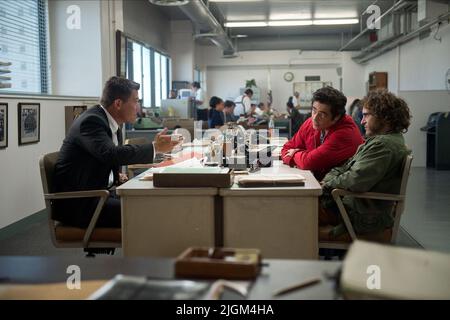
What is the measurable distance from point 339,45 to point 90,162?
11.6m

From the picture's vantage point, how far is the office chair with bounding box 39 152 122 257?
2.25m

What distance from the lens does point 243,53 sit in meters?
15.7

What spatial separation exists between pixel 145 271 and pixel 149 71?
9.02m

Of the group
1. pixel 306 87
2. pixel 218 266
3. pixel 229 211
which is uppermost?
pixel 306 87

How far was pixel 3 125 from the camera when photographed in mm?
3754

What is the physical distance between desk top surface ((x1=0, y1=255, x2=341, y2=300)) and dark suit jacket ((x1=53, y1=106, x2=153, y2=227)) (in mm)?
1355

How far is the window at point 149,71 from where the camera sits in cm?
823

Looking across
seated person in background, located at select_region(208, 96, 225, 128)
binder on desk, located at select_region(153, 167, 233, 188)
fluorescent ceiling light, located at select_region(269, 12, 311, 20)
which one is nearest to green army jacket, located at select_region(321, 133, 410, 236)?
binder on desk, located at select_region(153, 167, 233, 188)

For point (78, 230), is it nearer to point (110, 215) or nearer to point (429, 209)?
point (110, 215)

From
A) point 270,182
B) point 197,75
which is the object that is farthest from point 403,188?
point 197,75

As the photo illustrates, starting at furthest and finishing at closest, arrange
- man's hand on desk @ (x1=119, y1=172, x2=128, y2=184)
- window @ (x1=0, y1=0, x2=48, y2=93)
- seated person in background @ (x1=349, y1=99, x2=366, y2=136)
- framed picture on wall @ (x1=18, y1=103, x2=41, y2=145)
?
window @ (x1=0, y1=0, x2=48, y2=93) → framed picture on wall @ (x1=18, y1=103, x2=41, y2=145) → seated person in background @ (x1=349, y1=99, x2=366, y2=136) → man's hand on desk @ (x1=119, y1=172, x2=128, y2=184)

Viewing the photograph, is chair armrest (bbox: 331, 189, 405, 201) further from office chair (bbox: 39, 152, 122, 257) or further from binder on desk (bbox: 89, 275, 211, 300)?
binder on desk (bbox: 89, 275, 211, 300)

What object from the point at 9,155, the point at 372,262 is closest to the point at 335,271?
the point at 372,262
